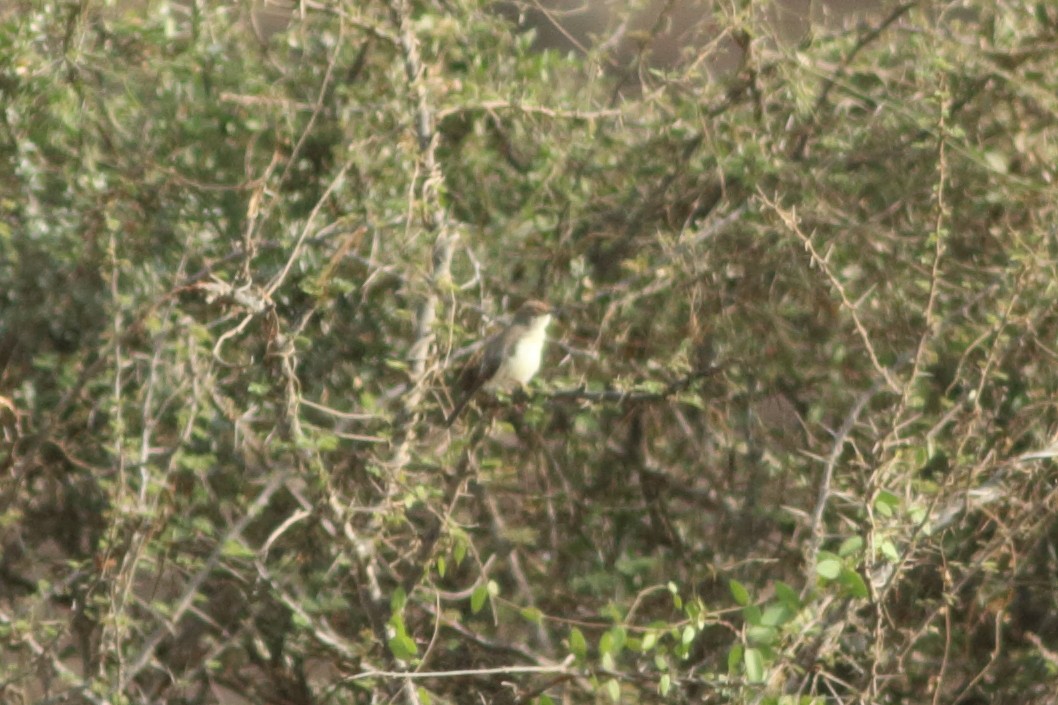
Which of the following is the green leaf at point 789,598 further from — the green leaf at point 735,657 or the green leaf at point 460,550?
the green leaf at point 460,550

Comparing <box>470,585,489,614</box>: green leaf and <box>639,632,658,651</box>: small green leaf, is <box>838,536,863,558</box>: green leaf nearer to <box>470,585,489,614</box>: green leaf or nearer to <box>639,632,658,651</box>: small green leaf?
<box>639,632,658,651</box>: small green leaf

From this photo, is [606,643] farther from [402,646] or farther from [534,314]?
[534,314]

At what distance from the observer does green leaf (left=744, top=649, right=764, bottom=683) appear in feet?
8.91

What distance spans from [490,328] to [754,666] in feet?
4.03

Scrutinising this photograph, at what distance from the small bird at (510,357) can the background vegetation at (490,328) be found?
0.20ft

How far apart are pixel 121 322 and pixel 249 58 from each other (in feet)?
2.67

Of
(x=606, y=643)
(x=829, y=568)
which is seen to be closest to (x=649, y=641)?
(x=606, y=643)

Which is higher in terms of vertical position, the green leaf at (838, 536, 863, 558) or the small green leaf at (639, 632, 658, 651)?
the green leaf at (838, 536, 863, 558)

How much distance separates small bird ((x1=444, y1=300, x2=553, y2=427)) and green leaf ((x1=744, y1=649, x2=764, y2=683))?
3.33ft

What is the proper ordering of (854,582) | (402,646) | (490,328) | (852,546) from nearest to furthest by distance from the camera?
1. (854,582)
2. (852,546)
3. (402,646)
4. (490,328)

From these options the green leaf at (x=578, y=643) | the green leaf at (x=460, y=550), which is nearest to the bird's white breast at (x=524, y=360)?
the green leaf at (x=460, y=550)

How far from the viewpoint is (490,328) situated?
371 cm

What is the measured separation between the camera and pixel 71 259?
385cm

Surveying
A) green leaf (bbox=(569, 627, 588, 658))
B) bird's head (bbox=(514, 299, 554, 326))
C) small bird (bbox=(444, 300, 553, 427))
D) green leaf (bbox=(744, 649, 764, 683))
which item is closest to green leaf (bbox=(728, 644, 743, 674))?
green leaf (bbox=(744, 649, 764, 683))
